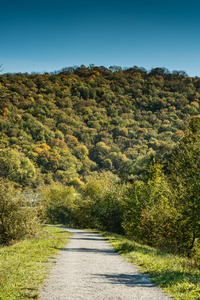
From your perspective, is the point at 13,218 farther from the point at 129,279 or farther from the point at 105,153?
Result: the point at 105,153

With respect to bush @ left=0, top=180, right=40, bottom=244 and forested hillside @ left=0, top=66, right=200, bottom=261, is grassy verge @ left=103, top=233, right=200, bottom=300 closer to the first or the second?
forested hillside @ left=0, top=66, right=200, bottom=261

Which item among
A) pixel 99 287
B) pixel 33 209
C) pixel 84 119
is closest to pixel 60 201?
pixel 33 209

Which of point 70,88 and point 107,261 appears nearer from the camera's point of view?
point 107,261

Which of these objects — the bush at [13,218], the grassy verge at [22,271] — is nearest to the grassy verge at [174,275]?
the grassy verge at [22,271]

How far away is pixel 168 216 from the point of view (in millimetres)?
16766

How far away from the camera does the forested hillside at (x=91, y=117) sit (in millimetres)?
89844

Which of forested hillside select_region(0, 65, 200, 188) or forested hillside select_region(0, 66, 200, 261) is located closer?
forested hillside select_region(0, 66, 200, 261)

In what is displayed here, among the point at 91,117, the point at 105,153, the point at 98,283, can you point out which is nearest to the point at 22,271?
the point at 98,283

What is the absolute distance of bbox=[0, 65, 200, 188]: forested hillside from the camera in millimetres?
89844

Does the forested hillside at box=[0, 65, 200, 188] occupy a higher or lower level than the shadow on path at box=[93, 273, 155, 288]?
higher

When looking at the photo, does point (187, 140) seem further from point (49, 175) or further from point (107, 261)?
point (49, 175)

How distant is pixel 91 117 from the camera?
135 metres

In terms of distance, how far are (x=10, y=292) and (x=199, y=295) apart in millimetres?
4316

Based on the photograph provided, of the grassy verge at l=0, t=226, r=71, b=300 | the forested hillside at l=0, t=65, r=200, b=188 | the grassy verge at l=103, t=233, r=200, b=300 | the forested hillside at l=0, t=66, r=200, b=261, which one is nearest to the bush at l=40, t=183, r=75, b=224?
the forested hillside at l=0, t=66, r=200, b=261
